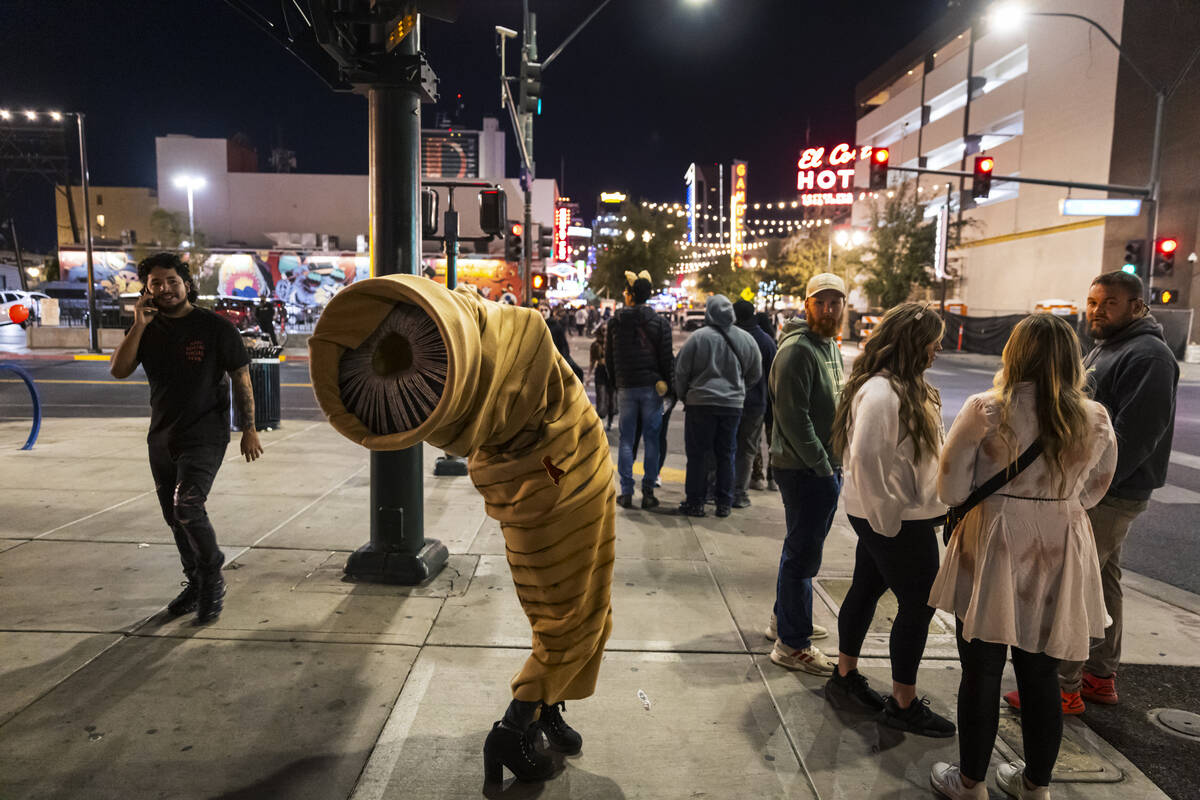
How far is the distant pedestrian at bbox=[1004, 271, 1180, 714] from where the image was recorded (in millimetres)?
3260

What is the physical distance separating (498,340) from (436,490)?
524 centimetres

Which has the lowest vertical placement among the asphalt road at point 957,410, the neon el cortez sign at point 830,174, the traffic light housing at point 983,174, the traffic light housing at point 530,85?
the asphalt road at point 957,410

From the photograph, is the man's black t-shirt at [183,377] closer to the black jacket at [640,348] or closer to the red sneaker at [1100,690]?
the black jacket at [640,348]

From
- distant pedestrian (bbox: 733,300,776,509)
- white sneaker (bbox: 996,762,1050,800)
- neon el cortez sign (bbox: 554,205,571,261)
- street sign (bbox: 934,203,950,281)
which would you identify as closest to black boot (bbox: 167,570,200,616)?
white sneaker (bbox: 996,762,1050,800)

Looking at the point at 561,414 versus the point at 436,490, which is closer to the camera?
the point at 561,414

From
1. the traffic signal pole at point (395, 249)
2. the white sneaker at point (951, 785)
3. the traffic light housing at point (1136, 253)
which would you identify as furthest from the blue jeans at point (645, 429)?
the traffic light housing at point (1136, 253)

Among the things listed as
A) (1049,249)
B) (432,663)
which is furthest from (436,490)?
(1049,249)

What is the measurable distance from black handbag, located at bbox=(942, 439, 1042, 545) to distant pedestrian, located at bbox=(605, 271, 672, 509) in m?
3.99

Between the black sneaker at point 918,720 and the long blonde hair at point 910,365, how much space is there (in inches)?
42.5

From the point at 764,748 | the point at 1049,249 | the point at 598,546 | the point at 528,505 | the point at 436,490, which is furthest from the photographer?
the point at 1049,249

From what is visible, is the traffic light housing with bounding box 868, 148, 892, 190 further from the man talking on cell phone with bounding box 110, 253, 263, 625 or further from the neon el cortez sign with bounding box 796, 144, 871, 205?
the neon el cortez sign with bounding box 796, 144, 871, 205

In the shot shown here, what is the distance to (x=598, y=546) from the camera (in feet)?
7.98

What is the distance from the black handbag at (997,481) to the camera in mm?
2501

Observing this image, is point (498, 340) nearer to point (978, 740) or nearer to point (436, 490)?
point (978, 740)
